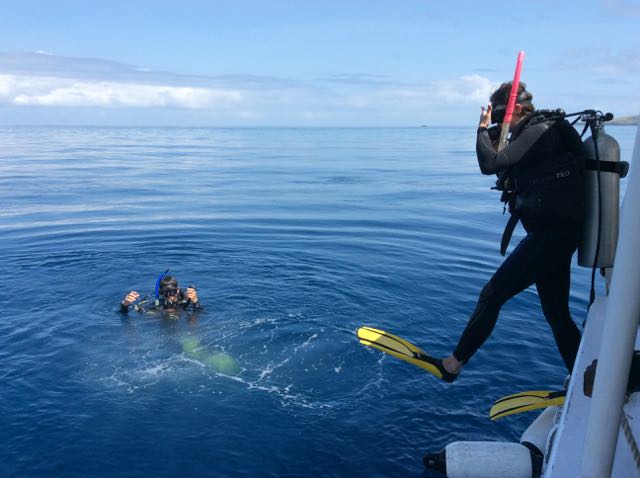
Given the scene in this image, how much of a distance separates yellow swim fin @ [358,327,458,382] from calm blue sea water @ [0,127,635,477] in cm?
105

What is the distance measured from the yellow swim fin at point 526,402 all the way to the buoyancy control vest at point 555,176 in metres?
1.95

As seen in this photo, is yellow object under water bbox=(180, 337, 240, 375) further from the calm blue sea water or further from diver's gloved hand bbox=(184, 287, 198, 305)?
diver's gloved hand bbox=(184, 287, 198, 305)

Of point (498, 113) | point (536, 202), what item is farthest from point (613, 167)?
point (498, 113)

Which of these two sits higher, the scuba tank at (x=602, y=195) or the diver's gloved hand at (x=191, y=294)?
the scuba tank at (x=602, y=195)

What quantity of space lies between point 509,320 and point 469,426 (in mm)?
3907

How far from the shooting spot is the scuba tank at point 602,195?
4.83 m

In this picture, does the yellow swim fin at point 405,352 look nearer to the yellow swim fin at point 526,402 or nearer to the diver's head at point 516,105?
the yellow swim fin at point 526,402

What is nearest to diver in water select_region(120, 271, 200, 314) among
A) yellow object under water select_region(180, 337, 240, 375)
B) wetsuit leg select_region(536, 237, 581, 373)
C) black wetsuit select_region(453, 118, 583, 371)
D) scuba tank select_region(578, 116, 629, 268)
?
yellow object under water select_region(180, 337, 240, 375)

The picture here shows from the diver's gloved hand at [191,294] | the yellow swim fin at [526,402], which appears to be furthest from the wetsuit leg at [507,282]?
the diver's gloved hand at [191,294]

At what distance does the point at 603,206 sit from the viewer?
4.83 m

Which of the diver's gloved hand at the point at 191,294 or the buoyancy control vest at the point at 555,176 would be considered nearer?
the buoyancy control vest at the point at 555,176

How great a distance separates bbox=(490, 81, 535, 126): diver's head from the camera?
536cm

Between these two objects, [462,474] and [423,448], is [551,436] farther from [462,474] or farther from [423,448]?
[423,448]

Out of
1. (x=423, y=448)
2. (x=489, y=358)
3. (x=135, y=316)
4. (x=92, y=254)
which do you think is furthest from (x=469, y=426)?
(x=92, y=254)
